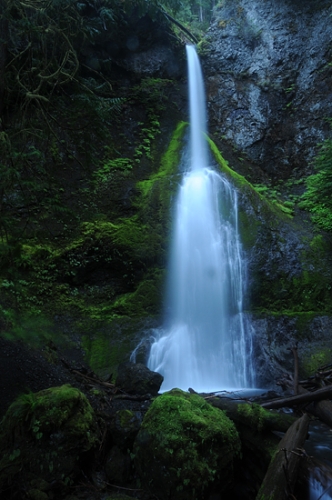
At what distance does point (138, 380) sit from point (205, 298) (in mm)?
4455

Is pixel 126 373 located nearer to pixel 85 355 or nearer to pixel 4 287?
pixel 85 355

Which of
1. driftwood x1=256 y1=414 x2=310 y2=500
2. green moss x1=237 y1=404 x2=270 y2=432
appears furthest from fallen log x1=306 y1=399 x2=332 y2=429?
green moss x1=237 y1=404 x2=270 y2=432

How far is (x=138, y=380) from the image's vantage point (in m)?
6.33

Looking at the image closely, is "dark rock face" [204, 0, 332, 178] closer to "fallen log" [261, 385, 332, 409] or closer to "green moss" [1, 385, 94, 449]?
"fallen log" [261, 385, 332, 409]

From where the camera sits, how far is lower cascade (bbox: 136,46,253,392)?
897 cm

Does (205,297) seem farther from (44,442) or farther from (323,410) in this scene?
(44,442)

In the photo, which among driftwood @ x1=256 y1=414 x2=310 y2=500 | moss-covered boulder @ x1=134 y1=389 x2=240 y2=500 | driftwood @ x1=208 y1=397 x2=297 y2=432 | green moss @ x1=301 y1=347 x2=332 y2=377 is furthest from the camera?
green moss @ x1=301 y1=347 x2=332 y2=377

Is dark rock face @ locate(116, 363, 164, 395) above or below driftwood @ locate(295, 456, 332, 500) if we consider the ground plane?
above

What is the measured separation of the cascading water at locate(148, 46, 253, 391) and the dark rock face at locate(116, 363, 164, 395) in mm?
2027

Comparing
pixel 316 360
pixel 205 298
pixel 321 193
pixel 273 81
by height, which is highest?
pixel 273 81

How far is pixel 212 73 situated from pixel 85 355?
48.5ft

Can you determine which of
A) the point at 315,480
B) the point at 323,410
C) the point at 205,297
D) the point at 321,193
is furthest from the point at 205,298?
the point at 315,480

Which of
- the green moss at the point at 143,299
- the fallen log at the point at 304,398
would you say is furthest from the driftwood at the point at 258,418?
the green moss at the point at 143,299

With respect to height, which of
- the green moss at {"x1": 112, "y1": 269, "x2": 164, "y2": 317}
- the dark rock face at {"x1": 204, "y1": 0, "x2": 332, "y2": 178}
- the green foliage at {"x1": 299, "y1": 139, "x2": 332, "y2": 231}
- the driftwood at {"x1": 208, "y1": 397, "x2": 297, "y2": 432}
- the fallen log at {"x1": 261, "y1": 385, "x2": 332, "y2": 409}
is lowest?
the driftwood at {"x1": 208, "y1": 397, "x2": 297, "y2": 432}
